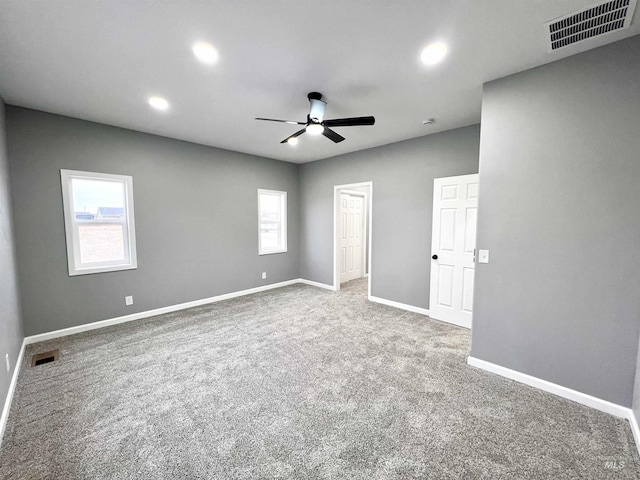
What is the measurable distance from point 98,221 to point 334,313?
3644mm

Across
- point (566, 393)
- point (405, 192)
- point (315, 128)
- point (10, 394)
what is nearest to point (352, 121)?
point (315, 128)

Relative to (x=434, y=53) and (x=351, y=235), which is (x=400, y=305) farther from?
(x=434, y=53)

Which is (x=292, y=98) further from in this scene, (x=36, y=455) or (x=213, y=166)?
(x=36, y=455)

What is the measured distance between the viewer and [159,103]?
9.50ft

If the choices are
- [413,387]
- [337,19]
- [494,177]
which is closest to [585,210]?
[494,177]

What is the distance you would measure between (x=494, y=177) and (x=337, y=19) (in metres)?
1.91

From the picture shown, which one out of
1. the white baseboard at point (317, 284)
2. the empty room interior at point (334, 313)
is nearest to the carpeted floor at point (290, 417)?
the empty room interior at point (334, 313)

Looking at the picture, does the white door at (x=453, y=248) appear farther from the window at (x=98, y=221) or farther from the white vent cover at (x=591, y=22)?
the window at (x=98, y=221)

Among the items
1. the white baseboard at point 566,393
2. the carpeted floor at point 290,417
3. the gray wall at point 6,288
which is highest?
the gray wall at point 6,288

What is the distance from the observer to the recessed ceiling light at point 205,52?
76.1 inches

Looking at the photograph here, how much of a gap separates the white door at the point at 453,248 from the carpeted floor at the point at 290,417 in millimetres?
630

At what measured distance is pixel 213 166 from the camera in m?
4.61

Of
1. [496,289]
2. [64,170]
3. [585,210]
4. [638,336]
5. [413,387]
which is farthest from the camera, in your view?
[64,170]

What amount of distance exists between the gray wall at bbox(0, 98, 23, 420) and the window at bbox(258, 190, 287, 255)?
333 cm
